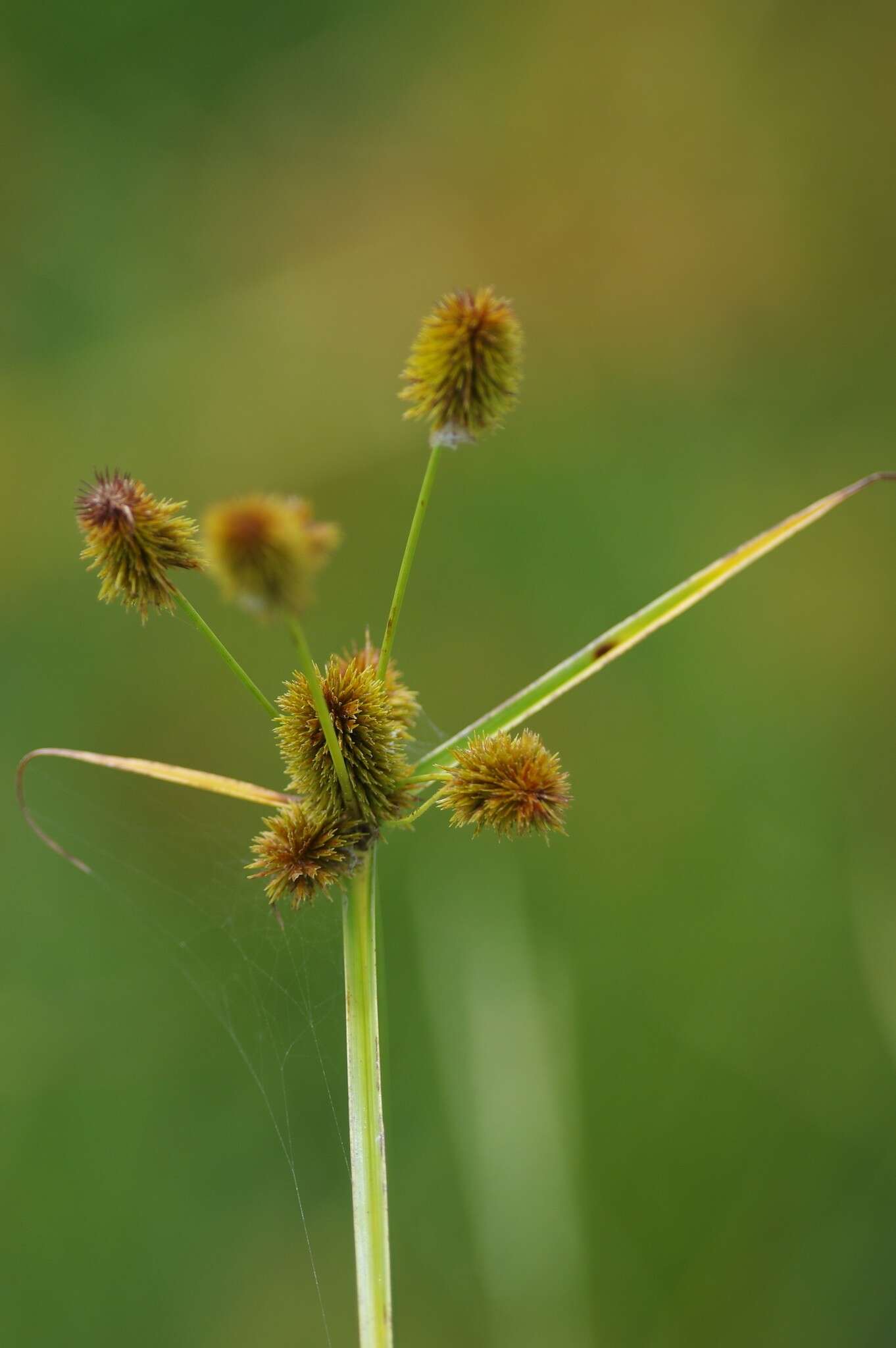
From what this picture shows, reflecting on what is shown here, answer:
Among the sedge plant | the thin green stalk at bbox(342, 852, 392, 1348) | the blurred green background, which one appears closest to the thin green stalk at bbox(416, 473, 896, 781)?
the sedge plant

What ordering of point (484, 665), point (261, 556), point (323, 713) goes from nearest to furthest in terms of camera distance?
1. point (261, 556)
2. point (323, 713)
3. point (484, 665)

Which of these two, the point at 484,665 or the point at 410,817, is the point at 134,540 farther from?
the point at 484,665

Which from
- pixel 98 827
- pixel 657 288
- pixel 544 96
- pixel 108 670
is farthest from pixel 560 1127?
pixel 544 96

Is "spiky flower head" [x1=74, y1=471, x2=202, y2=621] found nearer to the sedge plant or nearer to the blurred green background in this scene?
the sedge plant

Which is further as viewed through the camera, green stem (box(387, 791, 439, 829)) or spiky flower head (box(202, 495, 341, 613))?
green stem (box(387, 791, 439, 829))

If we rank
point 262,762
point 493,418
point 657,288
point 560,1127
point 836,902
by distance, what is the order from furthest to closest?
point 657,288 < point 262,762 < point 836,902 < point 560,1127 < point 493,418

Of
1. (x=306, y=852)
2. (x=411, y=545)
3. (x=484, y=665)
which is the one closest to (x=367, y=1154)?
(x=306, y=852)

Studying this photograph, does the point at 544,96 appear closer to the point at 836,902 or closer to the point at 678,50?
the point at 678,50

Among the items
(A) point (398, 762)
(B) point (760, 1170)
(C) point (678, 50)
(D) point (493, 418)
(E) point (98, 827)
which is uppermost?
(C) point (678, 50)
